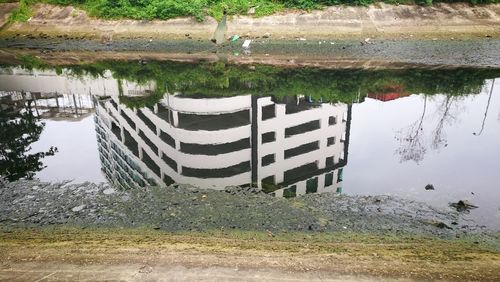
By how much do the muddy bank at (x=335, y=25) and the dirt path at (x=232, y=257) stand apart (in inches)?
786

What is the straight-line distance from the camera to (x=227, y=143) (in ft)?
69.6

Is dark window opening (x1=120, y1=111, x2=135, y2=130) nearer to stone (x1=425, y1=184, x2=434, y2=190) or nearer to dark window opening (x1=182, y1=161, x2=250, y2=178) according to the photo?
dark window opening (x1=182, y1=161, x2=250, y2=178)

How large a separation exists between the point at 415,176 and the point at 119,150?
32.1 feet

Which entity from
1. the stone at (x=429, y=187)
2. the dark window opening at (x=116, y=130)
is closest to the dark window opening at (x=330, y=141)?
the stone at (x=429, y=187)

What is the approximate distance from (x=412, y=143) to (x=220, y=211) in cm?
778

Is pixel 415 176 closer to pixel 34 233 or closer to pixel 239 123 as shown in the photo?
pixel 34 233

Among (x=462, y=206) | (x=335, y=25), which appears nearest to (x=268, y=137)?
(x=335, y=25)

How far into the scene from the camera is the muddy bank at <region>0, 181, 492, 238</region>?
961cm

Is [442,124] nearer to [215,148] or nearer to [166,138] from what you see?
[215,148]

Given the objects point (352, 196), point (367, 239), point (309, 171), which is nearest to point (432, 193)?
point (352, 196)

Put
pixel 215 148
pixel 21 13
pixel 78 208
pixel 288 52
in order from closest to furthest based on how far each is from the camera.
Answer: pixel 78 208 → pixel 215 148 → pixel 288 52 → pixel 21 13

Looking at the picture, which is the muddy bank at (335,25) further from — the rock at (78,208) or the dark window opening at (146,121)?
the rock at (78,208)

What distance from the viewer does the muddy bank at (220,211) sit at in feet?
31.5

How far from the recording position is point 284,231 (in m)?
9.40
